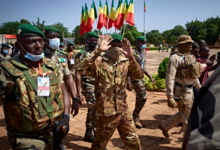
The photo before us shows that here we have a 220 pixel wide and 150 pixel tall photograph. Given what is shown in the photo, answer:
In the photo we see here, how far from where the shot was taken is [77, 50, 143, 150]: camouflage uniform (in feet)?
9.71

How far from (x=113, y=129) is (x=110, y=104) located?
37 cm

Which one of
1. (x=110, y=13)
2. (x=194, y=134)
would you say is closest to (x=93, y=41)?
(x=194, y=134)

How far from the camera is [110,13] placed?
45.1ft

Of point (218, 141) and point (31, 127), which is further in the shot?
point (31, 127)

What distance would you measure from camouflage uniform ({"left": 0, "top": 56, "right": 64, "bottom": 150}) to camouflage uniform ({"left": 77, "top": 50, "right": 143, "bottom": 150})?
0.88m

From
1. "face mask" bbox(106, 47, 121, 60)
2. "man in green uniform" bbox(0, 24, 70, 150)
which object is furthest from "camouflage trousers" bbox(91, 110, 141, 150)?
"face mask" bbox(106, 47, 121, 60)

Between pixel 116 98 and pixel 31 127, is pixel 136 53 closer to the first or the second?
pixel 116 98

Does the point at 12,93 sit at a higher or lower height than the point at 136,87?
higher

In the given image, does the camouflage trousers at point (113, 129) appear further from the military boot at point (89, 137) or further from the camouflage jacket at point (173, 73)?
the military boot at point (89, 137)

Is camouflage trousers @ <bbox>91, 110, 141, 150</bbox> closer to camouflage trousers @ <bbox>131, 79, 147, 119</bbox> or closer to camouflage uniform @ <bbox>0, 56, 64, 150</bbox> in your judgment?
camouflage uniform @ <bbox>0, 56, 64, 150</bbox>

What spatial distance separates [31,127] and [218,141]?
1.94 meters

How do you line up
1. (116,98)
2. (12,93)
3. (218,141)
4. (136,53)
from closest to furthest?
1. (218,141)
2. (12,93)
3. (116,98)
4. (136,53)

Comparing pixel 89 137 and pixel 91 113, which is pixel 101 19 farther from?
pixel 89 137

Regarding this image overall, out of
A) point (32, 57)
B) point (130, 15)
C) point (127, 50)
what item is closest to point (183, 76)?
point (127, 50)
